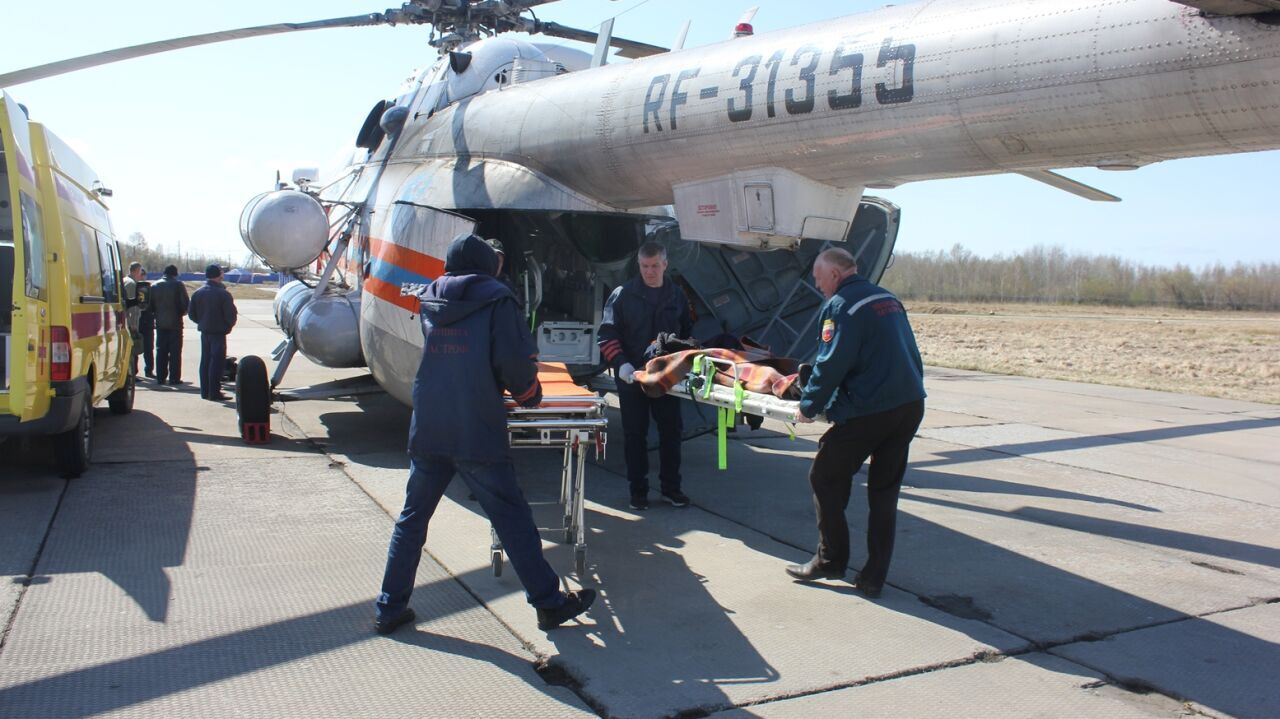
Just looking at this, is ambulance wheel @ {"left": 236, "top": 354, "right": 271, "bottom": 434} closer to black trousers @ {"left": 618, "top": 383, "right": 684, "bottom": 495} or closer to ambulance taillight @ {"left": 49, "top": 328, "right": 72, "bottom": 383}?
ambulance taillight @ {"left": 49, "top": 328, "right": 72, "bottom": 383}

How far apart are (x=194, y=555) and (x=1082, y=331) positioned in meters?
37.1

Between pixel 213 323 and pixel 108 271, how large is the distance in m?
2.03

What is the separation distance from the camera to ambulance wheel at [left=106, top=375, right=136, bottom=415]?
972cm

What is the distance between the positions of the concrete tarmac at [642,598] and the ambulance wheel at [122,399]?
2.02 metres

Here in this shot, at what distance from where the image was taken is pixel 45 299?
614 centimetres

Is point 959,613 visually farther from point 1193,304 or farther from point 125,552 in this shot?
point 1193,304

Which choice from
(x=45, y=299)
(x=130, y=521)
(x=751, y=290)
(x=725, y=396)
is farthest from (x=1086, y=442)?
(x=45, y=299)

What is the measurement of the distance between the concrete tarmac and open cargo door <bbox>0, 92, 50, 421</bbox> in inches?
28.7

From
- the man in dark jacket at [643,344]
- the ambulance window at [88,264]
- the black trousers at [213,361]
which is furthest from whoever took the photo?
the black trousers at [213,361]

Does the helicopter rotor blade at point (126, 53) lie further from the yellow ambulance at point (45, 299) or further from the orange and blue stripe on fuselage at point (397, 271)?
the orange and blue stripe on fuselage at point (397, 271)

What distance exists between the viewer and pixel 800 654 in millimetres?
3928

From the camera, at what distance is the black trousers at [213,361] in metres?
11.0

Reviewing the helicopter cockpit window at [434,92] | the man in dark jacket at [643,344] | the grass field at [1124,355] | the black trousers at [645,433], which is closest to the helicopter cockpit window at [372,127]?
the helicopter cockpit window at [434,92]

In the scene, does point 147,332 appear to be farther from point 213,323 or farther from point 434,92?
point 434,92
